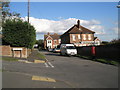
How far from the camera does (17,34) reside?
82.3 feet

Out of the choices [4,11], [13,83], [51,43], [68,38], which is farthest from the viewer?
[51,43]

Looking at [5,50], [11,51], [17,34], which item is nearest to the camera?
[5,50]

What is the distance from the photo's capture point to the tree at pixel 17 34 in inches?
975

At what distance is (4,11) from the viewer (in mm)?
34000

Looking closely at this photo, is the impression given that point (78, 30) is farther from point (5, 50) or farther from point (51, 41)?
point (5, 50)

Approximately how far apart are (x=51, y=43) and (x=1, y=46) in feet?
269

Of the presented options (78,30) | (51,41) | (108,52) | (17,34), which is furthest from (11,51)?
(51,41)

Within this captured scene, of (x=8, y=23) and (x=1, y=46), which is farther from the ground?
(x=8, y=23)

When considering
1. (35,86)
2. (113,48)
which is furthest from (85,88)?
(113,48)

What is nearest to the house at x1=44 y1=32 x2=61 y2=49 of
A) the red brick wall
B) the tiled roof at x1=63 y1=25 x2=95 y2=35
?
the tiled roof at x1=63 y1=25 x2=95 y2=35

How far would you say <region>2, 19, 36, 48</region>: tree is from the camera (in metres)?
24.8

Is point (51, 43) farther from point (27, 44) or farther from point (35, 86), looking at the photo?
point (35, 86)

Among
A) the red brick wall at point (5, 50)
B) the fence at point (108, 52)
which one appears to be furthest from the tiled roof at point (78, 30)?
the red brick wall at point (5, 50)

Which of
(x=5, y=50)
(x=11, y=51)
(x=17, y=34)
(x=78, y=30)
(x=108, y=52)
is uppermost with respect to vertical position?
(x=78, y=30)
